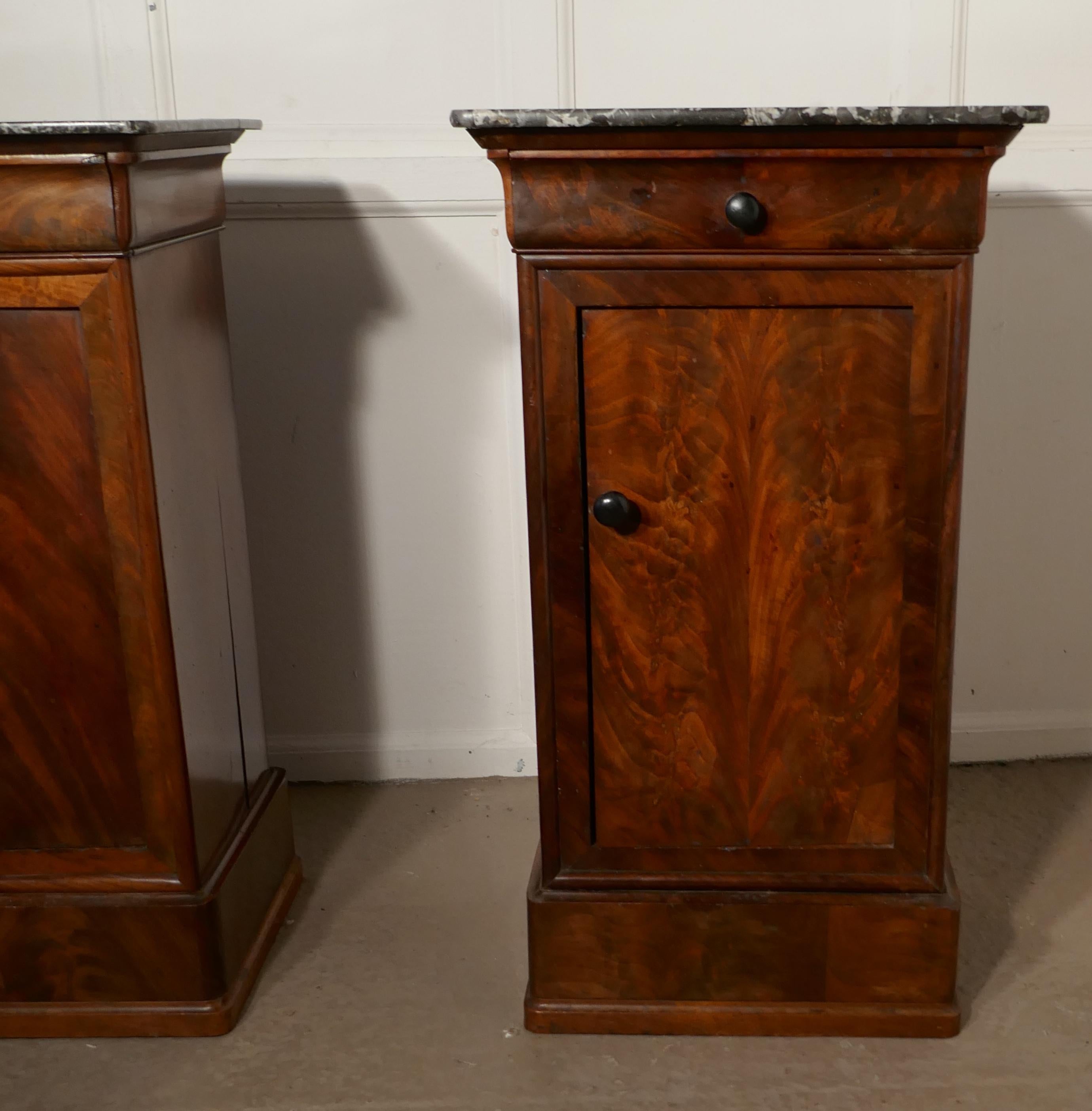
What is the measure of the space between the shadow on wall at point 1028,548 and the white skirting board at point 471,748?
0.01 meters

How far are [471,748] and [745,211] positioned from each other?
4.09 ft

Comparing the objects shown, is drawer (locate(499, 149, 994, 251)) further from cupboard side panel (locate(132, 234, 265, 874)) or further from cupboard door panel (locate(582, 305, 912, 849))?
cupboard side panel (locate(132, 234, 265, 874))

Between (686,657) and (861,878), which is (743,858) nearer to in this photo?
(861,878)

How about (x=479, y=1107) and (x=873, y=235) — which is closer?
(x=873, y=235)

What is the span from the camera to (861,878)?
1.60 meters

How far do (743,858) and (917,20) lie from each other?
134cm

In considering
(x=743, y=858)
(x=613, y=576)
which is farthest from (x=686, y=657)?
(x=743, y=858)

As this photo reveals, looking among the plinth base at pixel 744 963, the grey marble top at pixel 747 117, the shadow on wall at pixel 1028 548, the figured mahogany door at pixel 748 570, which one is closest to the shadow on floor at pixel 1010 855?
the shadow on wall at pixel 1028 548

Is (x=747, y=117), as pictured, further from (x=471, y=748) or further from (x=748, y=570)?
(x=471, y=748)

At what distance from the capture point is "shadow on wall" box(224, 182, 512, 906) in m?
2.12

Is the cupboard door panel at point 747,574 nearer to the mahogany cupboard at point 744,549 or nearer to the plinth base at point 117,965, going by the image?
the mahogany cupboard at point 744,549

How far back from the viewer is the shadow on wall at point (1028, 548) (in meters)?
2.08

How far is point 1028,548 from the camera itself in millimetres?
2254

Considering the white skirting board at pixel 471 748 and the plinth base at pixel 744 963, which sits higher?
the plinth base at pixel 744 963
